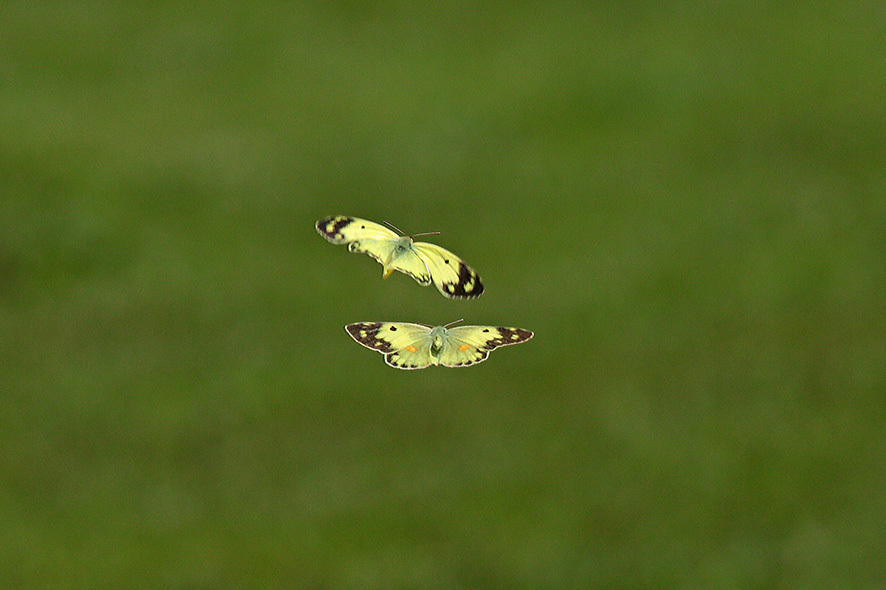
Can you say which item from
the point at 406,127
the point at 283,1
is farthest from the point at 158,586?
the point at 283,1

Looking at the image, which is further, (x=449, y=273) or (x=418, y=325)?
(x=418, y=325)

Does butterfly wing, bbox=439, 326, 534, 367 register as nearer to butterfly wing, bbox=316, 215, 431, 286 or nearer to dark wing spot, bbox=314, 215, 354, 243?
butterfly wing, bbox=316, 215, 431, 286

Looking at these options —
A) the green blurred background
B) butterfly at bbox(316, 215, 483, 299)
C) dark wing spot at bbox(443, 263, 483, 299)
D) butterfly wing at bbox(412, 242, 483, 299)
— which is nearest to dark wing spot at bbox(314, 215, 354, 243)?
butterfly at bbox(316, 215, 483, 299)

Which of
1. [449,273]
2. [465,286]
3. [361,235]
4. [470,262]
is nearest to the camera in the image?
[465,286]

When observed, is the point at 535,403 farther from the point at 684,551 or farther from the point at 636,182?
the point at 636,182

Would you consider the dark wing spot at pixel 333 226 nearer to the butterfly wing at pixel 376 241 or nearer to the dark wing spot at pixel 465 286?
the butterfly wing at pixel 376 241

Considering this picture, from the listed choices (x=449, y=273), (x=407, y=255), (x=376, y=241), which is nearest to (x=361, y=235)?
(x=376, y=241)

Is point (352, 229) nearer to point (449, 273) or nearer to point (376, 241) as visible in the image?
point (376, 241)
